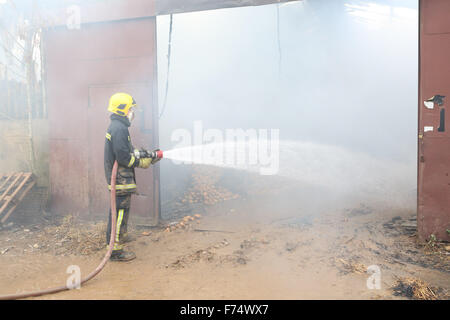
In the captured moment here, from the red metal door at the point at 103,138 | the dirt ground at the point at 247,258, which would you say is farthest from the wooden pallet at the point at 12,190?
the red metal door at the point at 103,138

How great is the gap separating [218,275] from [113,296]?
1.09m

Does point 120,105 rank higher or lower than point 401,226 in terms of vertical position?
higher

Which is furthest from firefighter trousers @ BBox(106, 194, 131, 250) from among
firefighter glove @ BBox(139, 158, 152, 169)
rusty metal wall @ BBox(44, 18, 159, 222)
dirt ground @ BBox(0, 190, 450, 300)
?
rusty metal wall @ BBox(44, 18, 159, 222)

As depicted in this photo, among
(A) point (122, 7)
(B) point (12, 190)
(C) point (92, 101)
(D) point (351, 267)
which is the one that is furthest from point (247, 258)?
(B) point (12, 190)

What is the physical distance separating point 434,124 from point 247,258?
3.01m

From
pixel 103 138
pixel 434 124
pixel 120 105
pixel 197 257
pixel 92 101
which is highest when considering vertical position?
pixel 92 101

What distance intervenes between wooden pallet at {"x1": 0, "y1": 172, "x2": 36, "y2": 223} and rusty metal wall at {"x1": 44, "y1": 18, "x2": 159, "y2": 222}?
1.49ft

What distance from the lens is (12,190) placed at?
19.4 feet

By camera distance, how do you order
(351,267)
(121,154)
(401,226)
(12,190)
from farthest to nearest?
(12,190) < (401,226) < (121,154) < (351,267)

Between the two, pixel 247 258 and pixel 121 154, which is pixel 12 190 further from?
pixel 247 258

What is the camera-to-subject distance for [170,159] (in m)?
8.70

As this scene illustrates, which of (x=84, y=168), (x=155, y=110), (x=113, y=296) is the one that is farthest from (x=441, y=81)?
(x=84, y=168)

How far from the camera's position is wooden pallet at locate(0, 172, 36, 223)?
557 centimetres

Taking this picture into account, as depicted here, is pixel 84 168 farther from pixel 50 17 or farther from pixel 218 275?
pixel 218 275
